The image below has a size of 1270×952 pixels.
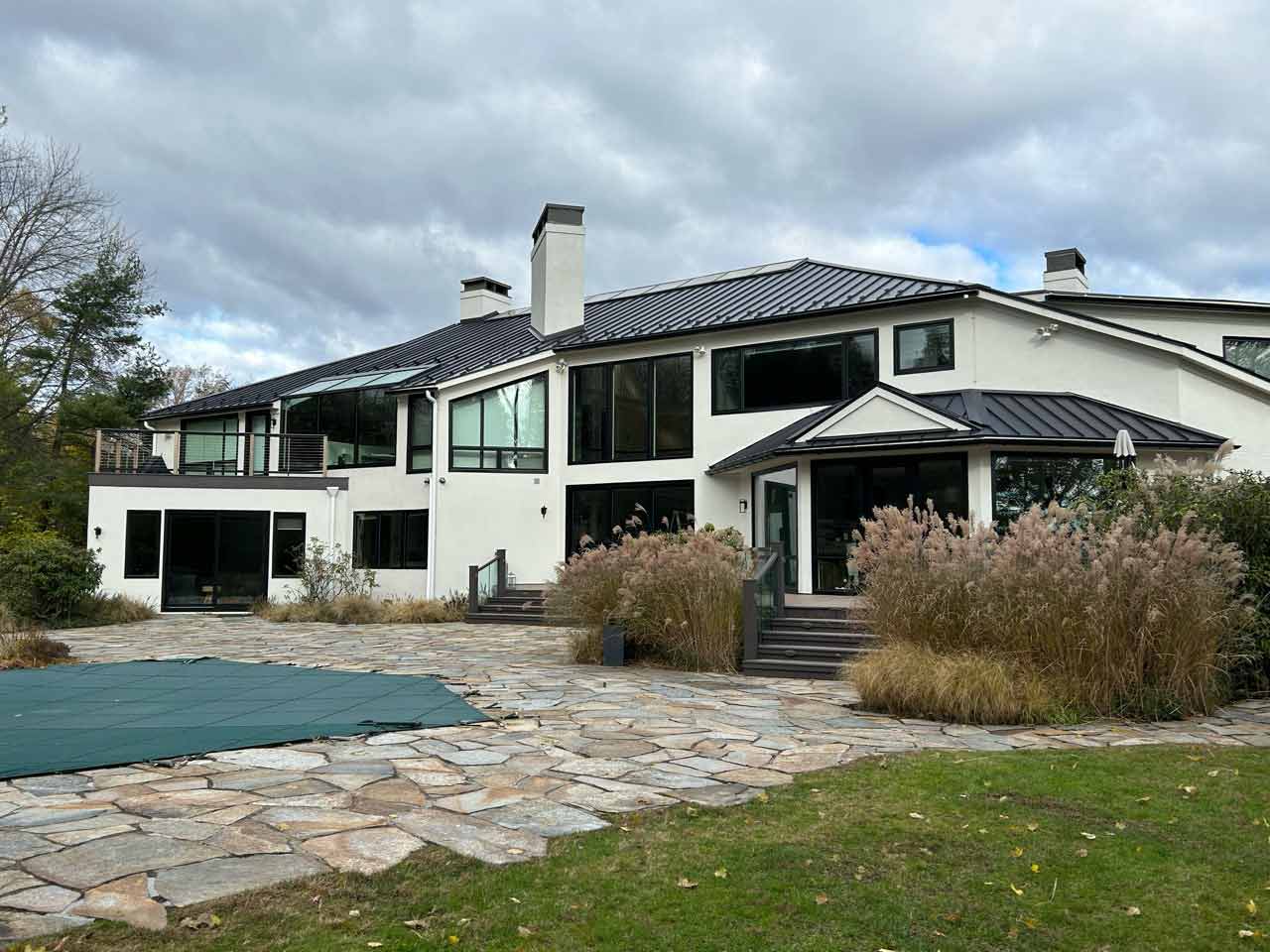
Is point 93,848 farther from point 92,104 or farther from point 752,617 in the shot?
point 92,104

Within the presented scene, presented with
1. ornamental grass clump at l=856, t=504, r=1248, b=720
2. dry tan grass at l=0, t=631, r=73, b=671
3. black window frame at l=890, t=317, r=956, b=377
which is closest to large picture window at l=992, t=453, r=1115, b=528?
black window frame at l=890, t=317, r=956, b=377

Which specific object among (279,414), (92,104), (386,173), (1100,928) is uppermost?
(92,104)

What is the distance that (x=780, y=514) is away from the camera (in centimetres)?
1792

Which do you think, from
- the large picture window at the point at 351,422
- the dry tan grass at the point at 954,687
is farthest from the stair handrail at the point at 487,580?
the dry tan grass at the point at 954,687

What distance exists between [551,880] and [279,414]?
71.6ft

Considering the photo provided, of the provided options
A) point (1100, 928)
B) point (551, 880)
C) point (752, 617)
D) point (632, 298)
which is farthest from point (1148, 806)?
point (632, 298)

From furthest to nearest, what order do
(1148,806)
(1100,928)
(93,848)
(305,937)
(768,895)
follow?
(1148,806) < (93,848) < (768,895) < (1100,928) < (305,937)

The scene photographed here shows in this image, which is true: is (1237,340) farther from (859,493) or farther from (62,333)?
(62,333)

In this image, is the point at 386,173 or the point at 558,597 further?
the point at 386,173

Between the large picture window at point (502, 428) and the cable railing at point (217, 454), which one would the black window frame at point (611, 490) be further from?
the cable railing at point (217, 454)

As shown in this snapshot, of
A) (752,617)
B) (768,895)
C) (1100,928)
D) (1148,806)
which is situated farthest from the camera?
(752,617)

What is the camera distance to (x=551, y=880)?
3.90 m

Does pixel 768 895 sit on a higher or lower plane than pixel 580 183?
lower

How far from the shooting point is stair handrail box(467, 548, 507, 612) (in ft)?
62.2
